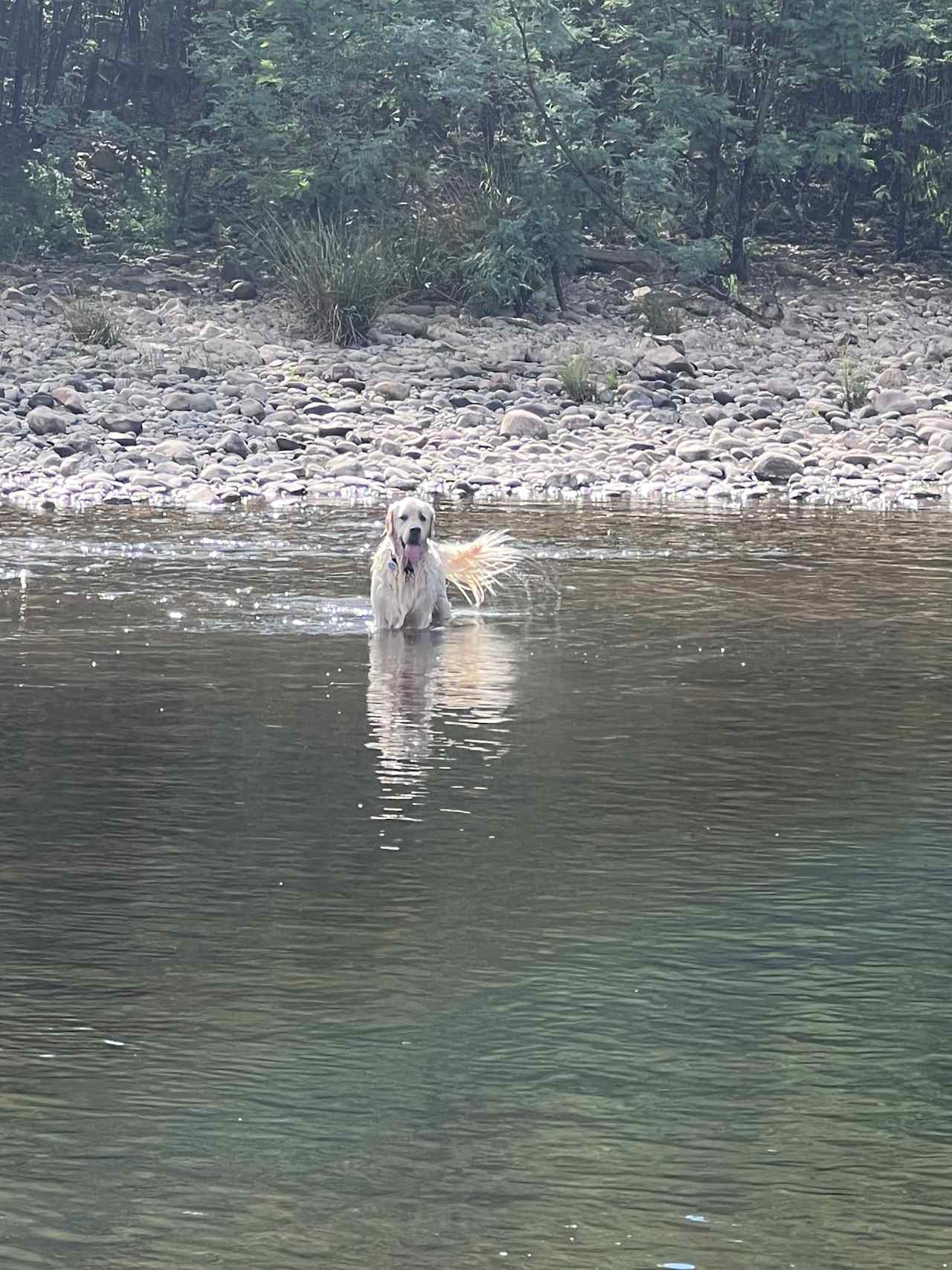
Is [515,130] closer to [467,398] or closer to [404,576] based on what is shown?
[467,398]

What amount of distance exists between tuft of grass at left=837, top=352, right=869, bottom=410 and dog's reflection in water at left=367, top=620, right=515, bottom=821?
1056 centimetres

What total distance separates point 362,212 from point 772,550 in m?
13.4

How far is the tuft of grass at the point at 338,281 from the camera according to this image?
910 inches

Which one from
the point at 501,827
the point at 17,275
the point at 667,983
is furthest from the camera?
the point at 17,275

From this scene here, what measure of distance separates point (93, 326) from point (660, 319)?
5927 mm

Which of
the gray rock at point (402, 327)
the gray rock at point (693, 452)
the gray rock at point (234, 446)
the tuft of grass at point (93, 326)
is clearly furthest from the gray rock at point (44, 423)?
the gray rock at point (402, 327)

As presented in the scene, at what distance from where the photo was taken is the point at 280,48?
86.1 feet

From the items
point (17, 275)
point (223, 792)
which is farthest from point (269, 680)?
point (17, 275)

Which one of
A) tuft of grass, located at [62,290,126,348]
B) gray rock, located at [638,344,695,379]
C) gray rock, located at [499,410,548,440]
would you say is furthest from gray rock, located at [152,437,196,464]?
gray rock, located at [638,344,695,379]

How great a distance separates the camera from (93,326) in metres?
22.3

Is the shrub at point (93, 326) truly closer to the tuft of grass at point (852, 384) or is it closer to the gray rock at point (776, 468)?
the tuft of grass at point (852, 384)

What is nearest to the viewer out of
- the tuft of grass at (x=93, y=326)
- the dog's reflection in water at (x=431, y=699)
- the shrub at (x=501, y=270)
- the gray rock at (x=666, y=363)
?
the dog's reflection in water at (x=431, y=699)

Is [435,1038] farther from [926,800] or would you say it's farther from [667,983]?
[926,800]

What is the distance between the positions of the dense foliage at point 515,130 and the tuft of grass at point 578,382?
3407mm
